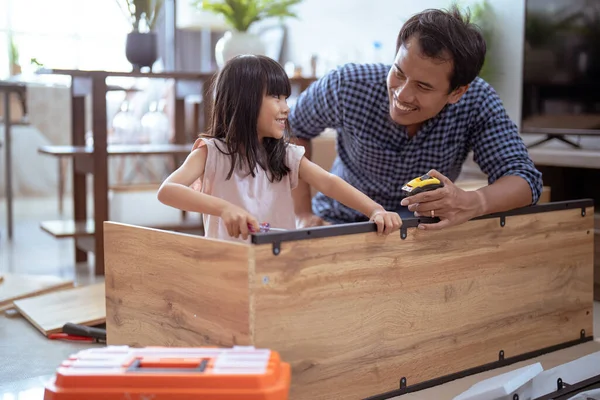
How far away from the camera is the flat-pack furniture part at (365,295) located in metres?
1.17

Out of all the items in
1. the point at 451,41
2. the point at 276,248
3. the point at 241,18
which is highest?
the point at 241,18

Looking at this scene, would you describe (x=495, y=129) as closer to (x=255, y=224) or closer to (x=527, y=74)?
(x=255, y=224)

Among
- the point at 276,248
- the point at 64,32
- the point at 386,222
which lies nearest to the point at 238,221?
the point at 276,248

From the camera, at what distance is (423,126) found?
1.74 metres

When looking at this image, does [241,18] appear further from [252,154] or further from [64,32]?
[64,32]

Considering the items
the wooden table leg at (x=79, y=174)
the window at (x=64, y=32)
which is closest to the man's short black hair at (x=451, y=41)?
the wooden table leg at (x=79, y=174)

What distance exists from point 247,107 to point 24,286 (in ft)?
3.57

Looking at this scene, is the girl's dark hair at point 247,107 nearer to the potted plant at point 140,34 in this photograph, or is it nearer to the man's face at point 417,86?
the man's face at point 417,86

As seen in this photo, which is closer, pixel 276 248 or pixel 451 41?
pixel 276 248

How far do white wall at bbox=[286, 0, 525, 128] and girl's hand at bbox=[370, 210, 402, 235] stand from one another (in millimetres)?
1783

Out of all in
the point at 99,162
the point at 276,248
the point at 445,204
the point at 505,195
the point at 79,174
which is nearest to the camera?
the point at 276,248

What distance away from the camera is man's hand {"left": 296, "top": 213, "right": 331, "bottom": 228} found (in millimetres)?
1832

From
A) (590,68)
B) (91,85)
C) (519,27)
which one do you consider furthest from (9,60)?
(590,68)

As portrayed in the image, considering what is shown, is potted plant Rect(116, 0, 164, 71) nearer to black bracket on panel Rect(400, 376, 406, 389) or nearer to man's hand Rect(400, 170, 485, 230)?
man's hand Rect(400, 170, 485, 230)
